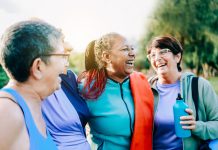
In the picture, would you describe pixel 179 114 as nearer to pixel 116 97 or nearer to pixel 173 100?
pixel 173 100

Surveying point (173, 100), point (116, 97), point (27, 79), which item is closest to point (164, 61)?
point (173, 100)

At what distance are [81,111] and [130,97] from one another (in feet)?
1.72

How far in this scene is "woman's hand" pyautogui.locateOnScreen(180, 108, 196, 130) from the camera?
2.97 metres

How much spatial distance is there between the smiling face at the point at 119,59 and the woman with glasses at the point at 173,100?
0.26 metres

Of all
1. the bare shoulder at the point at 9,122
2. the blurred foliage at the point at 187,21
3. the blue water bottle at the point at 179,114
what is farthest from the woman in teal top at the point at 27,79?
the blurred foliage at the point at 187,21

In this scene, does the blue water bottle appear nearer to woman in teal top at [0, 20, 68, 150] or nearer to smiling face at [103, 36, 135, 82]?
smiling face at [103, 36, 135, 82]

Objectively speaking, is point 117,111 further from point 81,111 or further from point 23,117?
point 23,117

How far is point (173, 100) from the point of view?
11.0 feet

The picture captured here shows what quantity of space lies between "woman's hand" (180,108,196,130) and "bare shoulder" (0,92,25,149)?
5.63ft

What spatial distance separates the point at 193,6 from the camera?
962 inches

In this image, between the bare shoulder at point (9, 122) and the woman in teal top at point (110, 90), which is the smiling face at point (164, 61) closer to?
the woman in teal top at point (110, 90)

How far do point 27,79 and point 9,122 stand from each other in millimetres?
278

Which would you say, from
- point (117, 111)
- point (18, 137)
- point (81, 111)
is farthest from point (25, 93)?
point (117, 111)

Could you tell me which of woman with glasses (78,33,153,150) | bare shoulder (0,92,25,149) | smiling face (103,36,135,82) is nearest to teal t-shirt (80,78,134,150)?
woman with glasses (78,33,153,150)
